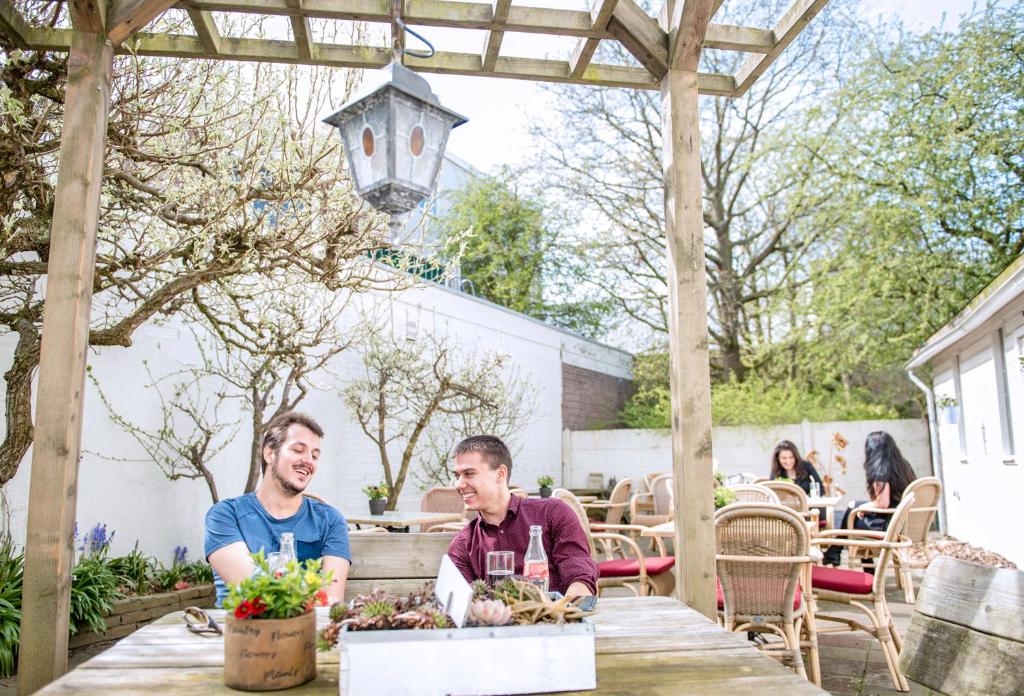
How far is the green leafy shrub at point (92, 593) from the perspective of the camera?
4777mm

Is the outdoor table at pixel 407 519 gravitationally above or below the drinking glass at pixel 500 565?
below

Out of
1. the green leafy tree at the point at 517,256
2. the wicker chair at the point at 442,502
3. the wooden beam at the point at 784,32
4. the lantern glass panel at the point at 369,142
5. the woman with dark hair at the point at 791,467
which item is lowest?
the wicker chair at the point at 442,502

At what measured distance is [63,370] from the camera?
2.63 meters

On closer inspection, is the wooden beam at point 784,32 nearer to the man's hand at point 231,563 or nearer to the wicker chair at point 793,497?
the man's hand at point 231,563

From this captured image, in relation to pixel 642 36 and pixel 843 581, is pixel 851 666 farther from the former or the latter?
pixel 642 36

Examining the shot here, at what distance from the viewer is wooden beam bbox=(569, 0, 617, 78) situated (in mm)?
3096

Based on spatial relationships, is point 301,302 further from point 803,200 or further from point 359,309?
point 803,200

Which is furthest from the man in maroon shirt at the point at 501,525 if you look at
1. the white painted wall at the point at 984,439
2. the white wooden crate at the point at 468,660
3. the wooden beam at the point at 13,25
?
the white painted wall at the point at 984,439

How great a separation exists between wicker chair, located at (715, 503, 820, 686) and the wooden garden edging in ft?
7.09

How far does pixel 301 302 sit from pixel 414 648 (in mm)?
6412

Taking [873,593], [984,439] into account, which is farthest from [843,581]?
[984,439]

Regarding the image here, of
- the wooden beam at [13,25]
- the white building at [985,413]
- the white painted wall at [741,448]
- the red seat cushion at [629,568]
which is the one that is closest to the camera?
the wooden beam at [13,25]

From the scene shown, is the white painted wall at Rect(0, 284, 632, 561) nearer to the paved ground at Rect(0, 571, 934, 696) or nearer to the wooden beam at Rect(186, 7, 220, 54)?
the paved ground at Rect(0, 571, 934, 696)

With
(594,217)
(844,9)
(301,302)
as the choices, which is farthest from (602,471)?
(844,9)
